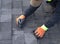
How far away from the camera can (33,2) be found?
257 centimetres

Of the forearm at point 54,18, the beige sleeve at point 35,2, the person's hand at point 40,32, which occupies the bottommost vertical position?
the person's hand at point 40,32

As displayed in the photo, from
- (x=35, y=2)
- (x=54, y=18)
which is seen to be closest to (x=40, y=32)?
(x=54, y=18)

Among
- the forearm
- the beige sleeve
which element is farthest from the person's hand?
the beige sleeve

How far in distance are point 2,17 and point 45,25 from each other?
56 cm

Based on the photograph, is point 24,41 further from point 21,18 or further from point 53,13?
point 53,13

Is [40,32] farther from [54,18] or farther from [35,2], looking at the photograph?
[35,2]

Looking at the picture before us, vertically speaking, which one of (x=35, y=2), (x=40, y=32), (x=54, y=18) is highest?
(x=35, y=2)

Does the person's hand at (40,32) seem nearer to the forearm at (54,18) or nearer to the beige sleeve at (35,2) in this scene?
the forearm at (54,18)

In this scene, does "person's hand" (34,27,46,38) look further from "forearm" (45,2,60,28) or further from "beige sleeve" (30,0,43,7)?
"beige sleeve" (30,0,43,7)

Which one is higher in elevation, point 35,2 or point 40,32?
point 35,2

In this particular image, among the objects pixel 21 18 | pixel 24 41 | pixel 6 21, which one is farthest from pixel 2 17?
pixel 24 41

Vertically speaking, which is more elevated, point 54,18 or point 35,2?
point 35,2

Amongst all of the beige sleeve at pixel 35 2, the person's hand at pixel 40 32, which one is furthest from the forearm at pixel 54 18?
the beige sleeve at pixel 35 2

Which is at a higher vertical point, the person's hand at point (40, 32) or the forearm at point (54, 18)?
the forearm at point (54, 18)
